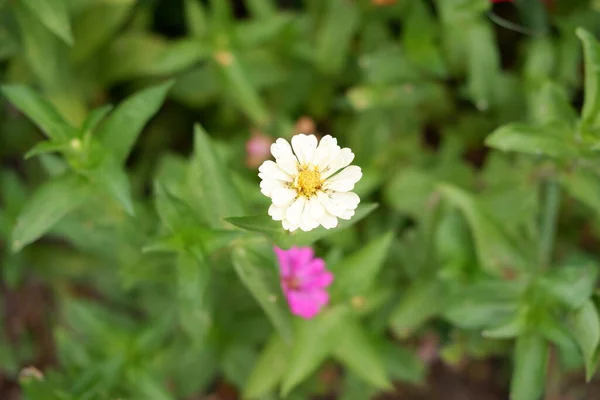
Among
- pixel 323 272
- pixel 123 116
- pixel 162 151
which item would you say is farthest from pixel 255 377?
pixel 162 151

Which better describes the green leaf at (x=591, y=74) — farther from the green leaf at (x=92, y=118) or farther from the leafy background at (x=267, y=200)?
the green leaf at (x=92, y=118)

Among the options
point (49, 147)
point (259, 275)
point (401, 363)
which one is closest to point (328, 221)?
point (259, 275)

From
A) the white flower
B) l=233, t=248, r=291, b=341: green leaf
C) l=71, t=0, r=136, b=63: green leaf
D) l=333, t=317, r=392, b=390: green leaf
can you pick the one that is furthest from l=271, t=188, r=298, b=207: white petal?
l=71, t=0, r=136, b=63: green leaf

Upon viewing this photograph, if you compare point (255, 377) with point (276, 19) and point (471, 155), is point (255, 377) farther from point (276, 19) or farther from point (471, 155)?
point (471, 155)

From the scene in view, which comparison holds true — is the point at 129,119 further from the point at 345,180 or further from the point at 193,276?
the point at 345,180

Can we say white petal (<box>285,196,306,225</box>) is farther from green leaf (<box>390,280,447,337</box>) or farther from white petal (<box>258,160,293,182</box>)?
green leaf (<box>390,280,447,337</box>)

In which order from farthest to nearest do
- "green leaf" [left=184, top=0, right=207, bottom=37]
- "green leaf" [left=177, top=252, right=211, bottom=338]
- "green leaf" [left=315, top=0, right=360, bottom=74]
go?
"green leaf" [left=315, top=0, right=360, bottom=74] < "green leaf" [left=184, top=0, right=207, bottom=37] < "green leaf" [left=177, top=252, right=211, bottom=338]
